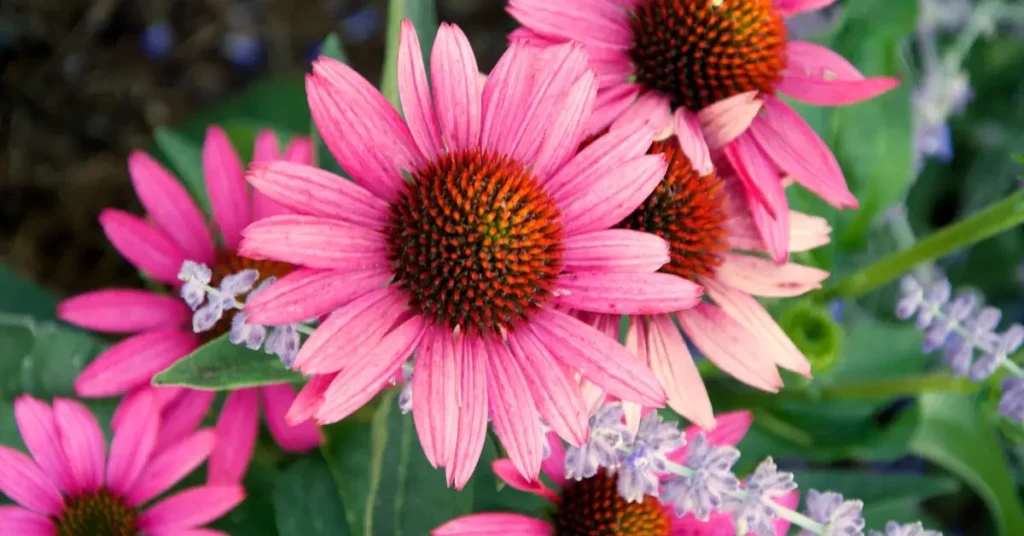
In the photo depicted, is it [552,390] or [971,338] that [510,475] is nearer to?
[552,390]

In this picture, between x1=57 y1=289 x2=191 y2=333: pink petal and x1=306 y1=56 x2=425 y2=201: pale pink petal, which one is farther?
x1=57 y1=289 x2=191 y2=333: pink petal

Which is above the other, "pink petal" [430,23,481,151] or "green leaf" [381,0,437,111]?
"green leaf" [381,0,437,111]

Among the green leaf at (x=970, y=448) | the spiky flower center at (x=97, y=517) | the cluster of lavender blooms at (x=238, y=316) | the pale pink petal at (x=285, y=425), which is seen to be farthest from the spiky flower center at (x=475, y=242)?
the green leaf at (x=970, y=448)

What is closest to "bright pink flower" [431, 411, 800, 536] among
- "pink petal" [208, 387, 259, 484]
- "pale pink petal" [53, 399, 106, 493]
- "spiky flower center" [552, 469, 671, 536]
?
"spiky flower center" [552, 469, 671, 536]

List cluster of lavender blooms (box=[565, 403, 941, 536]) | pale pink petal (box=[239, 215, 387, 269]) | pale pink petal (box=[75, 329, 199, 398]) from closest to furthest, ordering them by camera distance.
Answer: pale pink petal (box=[239, 215, 387, 269]) → cluster of lavender blooms (box=[565, 403, 941, 536]) → pale pink petal (box=[75, 329, 199, 398])

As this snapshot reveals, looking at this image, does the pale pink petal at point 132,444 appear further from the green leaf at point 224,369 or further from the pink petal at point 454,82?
the pink petal at point 454,82

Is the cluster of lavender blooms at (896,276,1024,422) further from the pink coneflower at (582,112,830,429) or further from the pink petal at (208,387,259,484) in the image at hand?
the pink petal at (208,387,259,484)

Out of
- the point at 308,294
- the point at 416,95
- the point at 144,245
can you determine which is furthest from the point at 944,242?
the point at 144,245
